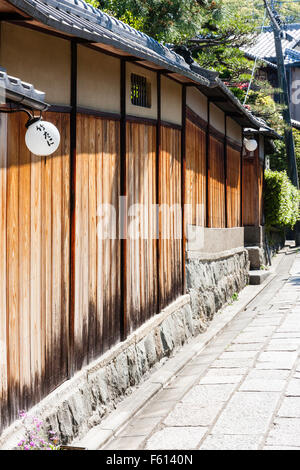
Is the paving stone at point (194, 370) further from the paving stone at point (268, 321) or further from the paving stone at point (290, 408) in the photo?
the paving stone at point (268, 321)

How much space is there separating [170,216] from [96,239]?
346 cm

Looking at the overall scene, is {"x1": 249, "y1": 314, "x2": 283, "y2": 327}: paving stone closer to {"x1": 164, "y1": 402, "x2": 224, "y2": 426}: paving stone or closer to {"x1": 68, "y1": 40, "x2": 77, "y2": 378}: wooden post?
{"x1": 164, "y1": 402, "x2": 224, "y2": 426}: paving stone

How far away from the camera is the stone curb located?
7.09 meters

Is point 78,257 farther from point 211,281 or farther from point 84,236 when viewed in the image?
point 211,281

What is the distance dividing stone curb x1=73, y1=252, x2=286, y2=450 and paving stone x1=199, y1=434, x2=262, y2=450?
1073 mm

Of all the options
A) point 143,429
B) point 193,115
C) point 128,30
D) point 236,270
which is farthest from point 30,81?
point 236,270

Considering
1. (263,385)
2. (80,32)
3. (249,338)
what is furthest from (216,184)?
(80,32)

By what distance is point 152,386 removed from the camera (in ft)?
30.0

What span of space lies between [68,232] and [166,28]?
45.9 ft

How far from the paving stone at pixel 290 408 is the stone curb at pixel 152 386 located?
1.73 metres

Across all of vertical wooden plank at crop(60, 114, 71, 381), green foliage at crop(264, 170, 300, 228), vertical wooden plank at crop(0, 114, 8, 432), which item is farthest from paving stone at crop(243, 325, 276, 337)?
green foliage at crop(264, 170, 300, 228)

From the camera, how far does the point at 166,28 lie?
19.7 metres

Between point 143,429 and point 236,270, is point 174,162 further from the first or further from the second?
point 236,270
